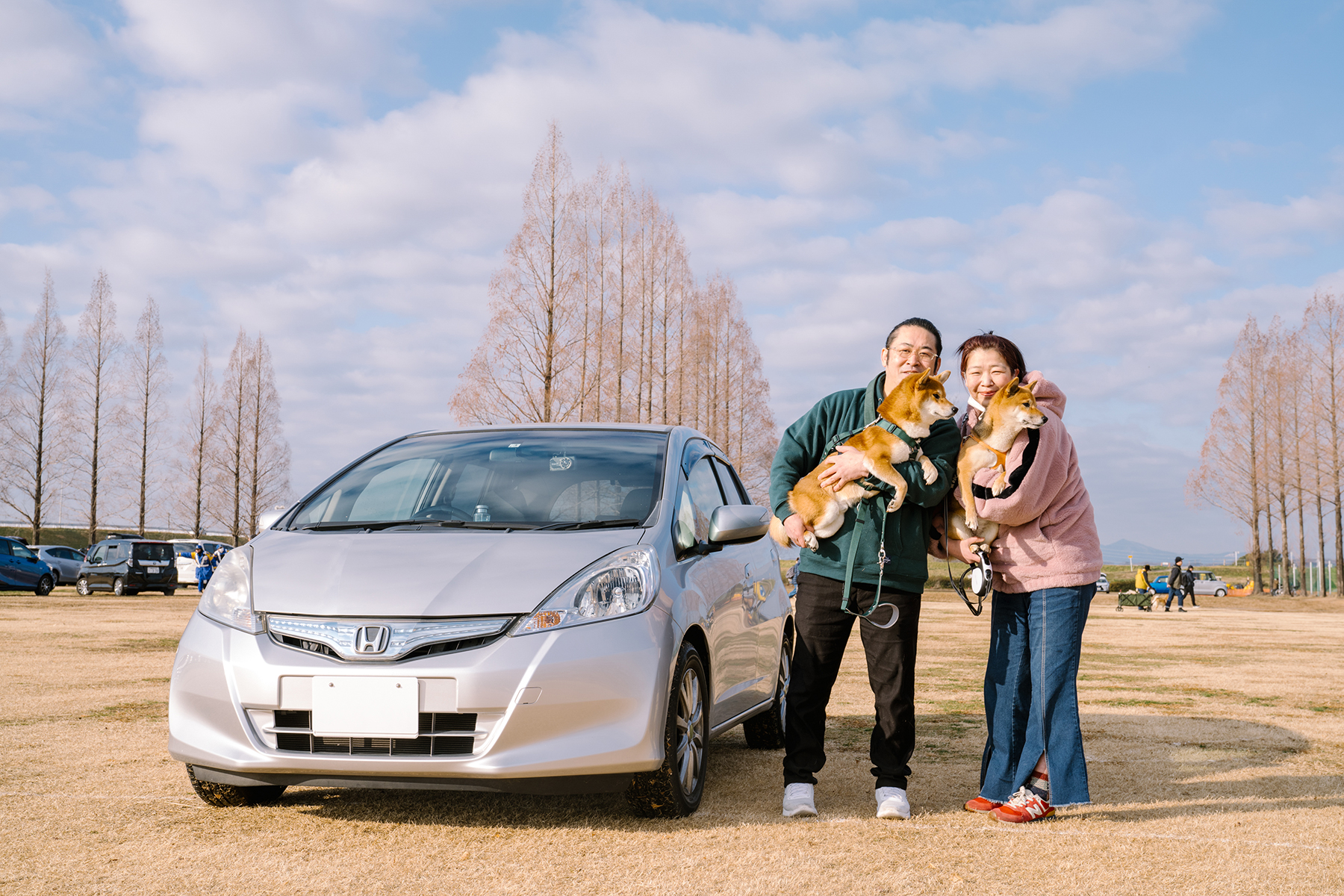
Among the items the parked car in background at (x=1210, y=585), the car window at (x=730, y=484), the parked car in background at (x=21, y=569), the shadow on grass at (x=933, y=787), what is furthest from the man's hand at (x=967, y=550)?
the parked car in background at (x=1210, y=585)

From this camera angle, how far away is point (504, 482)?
200 inches

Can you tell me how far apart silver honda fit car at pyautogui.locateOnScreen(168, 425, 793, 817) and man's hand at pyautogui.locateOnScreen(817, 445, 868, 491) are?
0.41m

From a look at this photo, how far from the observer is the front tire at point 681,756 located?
4.19 meters

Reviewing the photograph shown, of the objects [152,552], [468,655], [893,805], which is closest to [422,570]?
[468,655]

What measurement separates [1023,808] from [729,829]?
4.02 ft

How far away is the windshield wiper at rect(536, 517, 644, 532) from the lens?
450 cm

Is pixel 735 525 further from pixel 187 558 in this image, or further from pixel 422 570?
pixel 187 558

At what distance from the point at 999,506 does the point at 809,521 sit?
764 millimetres

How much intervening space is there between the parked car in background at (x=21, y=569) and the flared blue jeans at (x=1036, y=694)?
3288cm

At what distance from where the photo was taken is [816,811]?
4617mm

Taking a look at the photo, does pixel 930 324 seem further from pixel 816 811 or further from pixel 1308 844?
pixel 1308 844

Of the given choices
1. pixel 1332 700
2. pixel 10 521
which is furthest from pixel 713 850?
pixel 10 521

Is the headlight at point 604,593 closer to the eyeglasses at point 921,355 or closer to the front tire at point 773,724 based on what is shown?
the eyeglasses at point 921,355

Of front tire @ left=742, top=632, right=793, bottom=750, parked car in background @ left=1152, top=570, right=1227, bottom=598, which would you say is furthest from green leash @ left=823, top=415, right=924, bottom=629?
parked car in background @ left=1152, top=570, right=1227, bottom=598
